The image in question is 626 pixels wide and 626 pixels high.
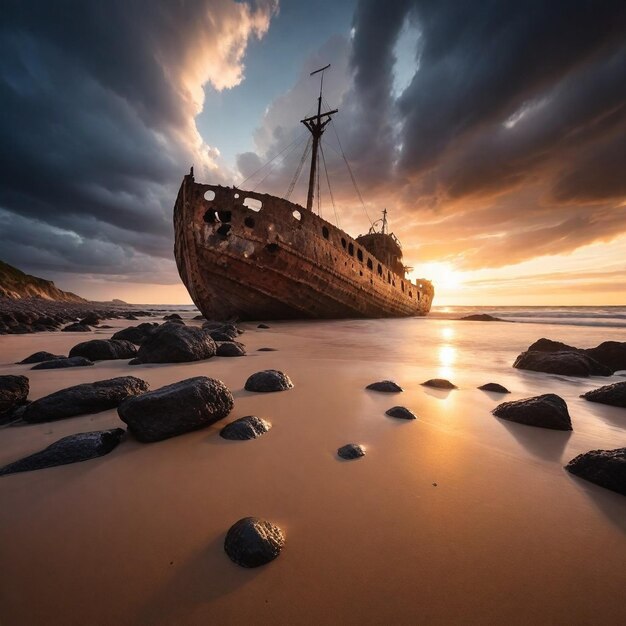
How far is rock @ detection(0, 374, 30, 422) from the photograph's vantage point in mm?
2246

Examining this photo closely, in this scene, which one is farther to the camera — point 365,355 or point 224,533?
point 365,355

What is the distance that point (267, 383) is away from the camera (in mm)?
3047

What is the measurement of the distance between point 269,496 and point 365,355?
4.32 m

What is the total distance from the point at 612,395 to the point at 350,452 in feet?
9.65

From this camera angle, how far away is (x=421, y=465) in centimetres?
169

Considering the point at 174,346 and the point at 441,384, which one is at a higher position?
the point at 174,346

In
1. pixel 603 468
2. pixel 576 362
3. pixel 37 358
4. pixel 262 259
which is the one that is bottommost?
pixel 37 358

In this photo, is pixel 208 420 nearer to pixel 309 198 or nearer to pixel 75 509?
pixel 75 509

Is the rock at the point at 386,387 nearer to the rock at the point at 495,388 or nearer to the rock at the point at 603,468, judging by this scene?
the rock at the point at 495,388

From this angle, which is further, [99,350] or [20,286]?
[20,286]

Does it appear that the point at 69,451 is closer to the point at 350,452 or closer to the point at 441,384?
the point at 350,452

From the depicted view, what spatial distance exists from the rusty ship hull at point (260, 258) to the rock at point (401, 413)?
885 cm

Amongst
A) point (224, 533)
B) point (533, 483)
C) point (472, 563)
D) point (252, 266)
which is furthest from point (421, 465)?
point (252, 266)

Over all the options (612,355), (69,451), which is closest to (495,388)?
(612,355)
